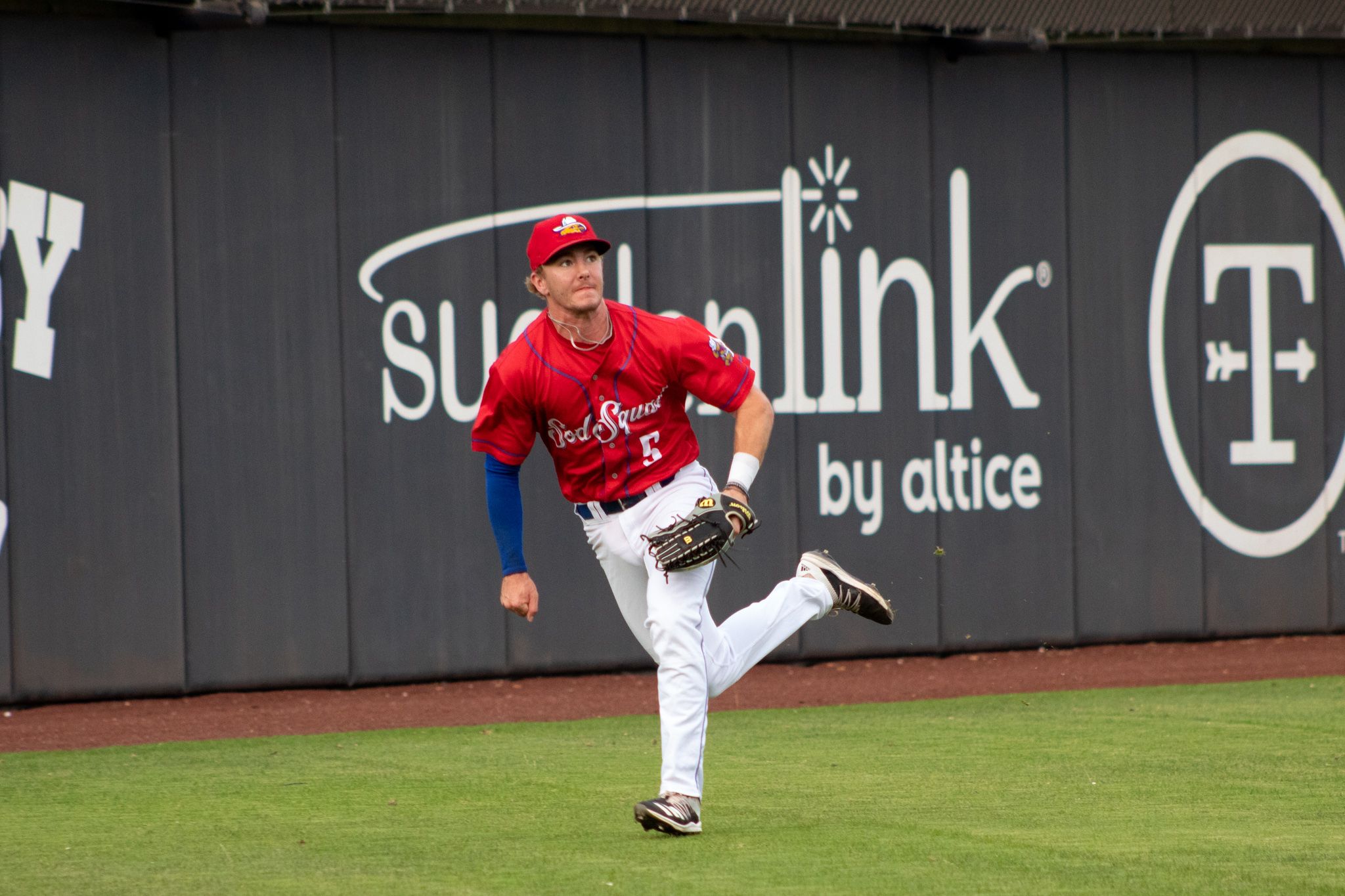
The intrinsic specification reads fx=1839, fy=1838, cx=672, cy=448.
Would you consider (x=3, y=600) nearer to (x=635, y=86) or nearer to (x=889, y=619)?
(x=635, y=86)

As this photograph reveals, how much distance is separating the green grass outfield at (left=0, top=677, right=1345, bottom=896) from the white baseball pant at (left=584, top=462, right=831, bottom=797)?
342 millimetres

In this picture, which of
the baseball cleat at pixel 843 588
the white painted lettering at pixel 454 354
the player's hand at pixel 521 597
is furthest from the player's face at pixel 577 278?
the white painted lettering at pixel 454 354

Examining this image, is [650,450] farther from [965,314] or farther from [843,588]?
[965,314]

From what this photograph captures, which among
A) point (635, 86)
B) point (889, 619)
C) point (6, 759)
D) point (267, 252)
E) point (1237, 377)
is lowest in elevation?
point (6, 759)

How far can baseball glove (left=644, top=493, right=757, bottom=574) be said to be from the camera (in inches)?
216

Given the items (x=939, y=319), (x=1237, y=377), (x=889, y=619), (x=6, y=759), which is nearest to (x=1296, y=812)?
(x=889, y=619)

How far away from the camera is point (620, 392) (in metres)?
5.85

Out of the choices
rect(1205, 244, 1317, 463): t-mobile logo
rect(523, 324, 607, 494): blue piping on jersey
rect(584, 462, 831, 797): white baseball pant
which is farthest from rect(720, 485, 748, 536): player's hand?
rect(1205, 244, 1317, 463): t-mobile logo

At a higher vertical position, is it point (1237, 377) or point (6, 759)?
point (1237, 377)

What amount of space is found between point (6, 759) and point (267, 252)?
11.0ft

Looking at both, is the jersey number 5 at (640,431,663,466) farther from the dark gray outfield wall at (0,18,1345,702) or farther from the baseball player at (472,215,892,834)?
the dark gray outfield wall at (0,18,1345,702)

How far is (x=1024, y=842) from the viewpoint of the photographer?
523 cm

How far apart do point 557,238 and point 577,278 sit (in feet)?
0.45

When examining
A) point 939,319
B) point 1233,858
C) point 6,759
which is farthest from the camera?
point 939,319
